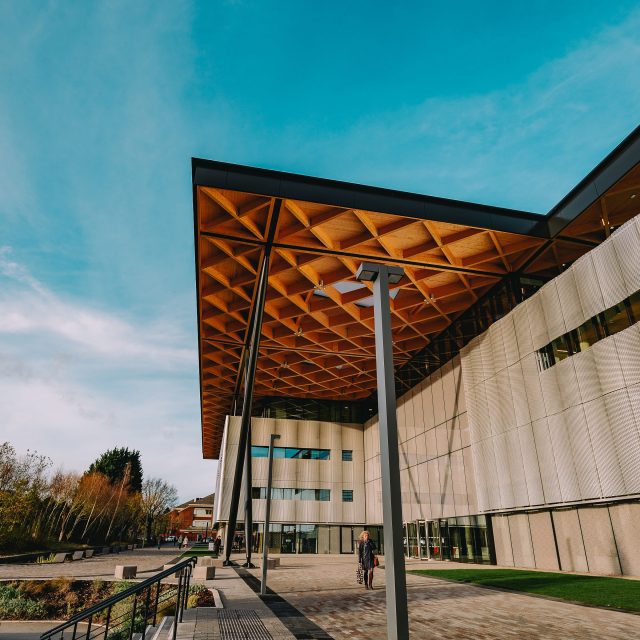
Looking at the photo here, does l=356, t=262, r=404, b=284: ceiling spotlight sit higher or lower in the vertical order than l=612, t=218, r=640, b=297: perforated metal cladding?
lower

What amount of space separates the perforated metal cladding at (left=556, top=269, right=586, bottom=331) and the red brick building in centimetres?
12023

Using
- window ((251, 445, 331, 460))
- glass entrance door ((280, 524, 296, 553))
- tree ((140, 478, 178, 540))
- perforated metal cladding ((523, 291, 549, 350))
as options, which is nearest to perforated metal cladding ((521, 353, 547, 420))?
perforated metal cladding ((523, 291, 549, 350))

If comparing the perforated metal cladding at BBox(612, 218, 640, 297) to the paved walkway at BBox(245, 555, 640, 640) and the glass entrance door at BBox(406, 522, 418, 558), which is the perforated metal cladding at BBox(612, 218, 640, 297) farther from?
the glass entrance door at BBox(406, 522, 418, 558)

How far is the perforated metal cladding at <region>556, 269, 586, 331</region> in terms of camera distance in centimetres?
1784

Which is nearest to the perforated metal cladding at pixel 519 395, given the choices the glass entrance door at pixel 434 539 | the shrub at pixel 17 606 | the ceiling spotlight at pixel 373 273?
the glass entrance door at pixel 434 539

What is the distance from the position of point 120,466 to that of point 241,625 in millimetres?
83835

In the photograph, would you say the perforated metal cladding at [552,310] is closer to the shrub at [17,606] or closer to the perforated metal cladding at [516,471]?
the perforated metal cladding at [516,471]

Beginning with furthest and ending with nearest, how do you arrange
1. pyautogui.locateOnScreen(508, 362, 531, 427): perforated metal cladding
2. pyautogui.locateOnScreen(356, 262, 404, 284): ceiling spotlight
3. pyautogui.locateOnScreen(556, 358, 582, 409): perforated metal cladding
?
1. pyautogui.locateOnScreen(508, 362, 531, 427): perforated metal cladding
2. pyautogui.locateOnScreen(556, 358, 582, 409): perforated metal cladding
3. pyautogui.locateOnScreen(356, 262, 404, 284): ceiling spotlight

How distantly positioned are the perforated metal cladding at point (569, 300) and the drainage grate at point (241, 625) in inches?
603

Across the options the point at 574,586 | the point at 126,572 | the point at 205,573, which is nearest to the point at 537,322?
the point at 574,586

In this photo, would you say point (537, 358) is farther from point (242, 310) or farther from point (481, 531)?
point (242, 310)

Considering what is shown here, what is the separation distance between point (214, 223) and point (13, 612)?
53.2 feet

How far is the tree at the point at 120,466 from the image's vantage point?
79.8 m

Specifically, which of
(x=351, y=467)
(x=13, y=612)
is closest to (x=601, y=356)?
(x=13, y=612)
